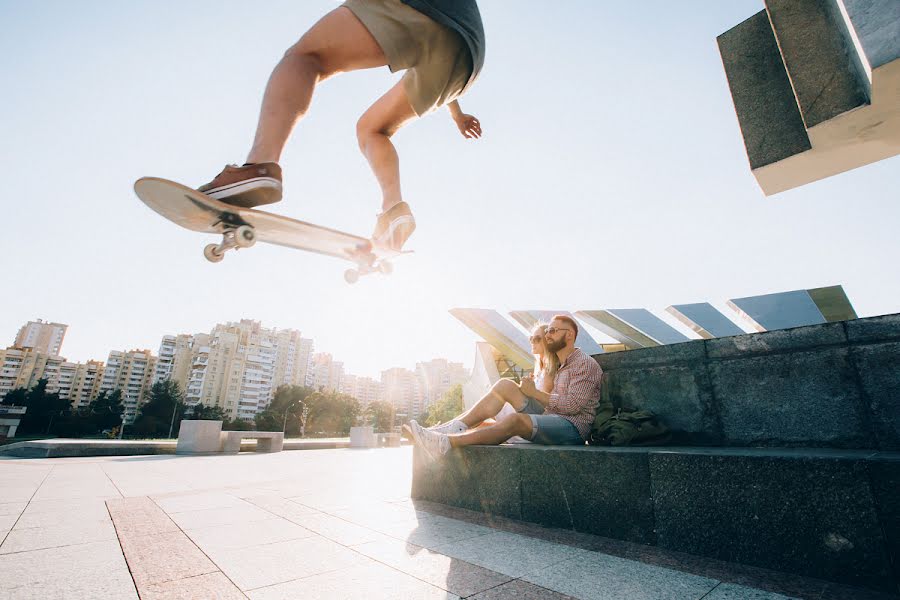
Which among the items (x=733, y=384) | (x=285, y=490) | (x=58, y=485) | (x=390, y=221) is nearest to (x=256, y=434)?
(x=58, y=485)

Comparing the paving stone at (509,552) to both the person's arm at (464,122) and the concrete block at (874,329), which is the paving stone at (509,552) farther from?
the person's arm at (464,122)

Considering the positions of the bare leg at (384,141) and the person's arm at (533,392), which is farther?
the person's arm at (533,392)

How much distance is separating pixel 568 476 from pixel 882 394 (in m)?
2.08

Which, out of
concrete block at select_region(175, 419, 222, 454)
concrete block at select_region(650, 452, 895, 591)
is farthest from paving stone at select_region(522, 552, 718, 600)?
concrete block at select_region(175, 419, 222, 454)

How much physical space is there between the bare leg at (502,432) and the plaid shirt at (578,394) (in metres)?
0.40

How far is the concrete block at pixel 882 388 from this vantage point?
2588mm

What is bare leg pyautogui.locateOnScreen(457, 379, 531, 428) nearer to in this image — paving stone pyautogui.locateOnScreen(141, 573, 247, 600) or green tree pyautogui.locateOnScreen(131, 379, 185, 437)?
paving stone pyautogui.locateOnScreen(141, 573, 247, 600)

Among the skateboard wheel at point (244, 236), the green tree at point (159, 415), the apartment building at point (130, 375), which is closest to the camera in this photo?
the skateboard wheel at point (244, 236)

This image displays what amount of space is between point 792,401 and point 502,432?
2135mm

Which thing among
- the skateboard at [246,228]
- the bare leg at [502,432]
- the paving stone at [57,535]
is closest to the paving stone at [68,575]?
the paving stone at [57,535]

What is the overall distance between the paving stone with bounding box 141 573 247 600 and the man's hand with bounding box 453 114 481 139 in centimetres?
384

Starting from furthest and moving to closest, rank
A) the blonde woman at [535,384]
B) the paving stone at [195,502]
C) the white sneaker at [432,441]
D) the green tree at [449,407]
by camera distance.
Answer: the green tree at [449,407], the blonde woman at [535,384], the white sneaker at [432,441], the paving stone at [195,502]

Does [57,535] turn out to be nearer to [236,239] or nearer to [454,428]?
[236,239]

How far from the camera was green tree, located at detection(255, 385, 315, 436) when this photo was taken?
239 feet
